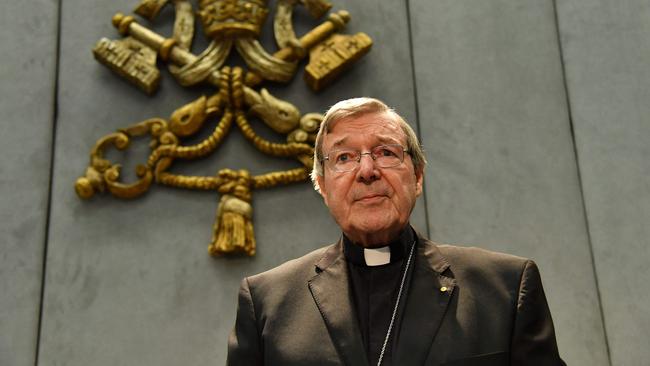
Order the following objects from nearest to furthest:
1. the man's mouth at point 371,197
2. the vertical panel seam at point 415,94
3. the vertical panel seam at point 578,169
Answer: the man's mouth at point 371,197
the vertical panel seam at point 578,169
the vertical panel seam at point 415,94

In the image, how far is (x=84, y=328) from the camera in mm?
2385

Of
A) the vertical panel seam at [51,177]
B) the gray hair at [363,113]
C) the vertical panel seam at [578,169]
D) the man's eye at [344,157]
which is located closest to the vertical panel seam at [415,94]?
the vertical panel seam at [578,169]

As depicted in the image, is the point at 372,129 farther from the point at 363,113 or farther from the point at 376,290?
the point at 376,290

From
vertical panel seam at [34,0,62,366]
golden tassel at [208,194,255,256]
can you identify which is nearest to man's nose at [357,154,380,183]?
golden tassel at [208,194,255,256]

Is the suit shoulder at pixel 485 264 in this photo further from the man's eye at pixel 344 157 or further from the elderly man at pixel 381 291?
the man's eye at pixel 344 157

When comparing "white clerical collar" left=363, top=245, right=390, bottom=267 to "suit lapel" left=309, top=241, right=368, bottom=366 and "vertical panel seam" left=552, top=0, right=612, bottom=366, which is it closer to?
"suit lapel" left=309, top=241, right=368, bottom=366

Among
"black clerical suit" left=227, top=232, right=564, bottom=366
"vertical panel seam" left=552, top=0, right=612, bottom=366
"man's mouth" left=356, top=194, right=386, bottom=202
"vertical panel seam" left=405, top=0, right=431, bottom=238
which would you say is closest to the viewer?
"black clerical suit" left=227, top=232, right=564, bottom=366

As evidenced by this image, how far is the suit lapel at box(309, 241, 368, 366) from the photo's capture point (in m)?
1.55

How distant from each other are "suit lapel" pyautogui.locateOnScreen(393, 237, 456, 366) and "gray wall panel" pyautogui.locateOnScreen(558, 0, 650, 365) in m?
0.94

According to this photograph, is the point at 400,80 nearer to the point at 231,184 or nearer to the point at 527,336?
the point at 231,184

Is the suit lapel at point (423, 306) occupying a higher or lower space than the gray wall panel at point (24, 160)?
lower

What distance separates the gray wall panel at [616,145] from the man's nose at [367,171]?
107cm

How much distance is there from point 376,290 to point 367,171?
254mm

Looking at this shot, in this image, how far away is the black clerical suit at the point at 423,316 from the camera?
1.51 m
